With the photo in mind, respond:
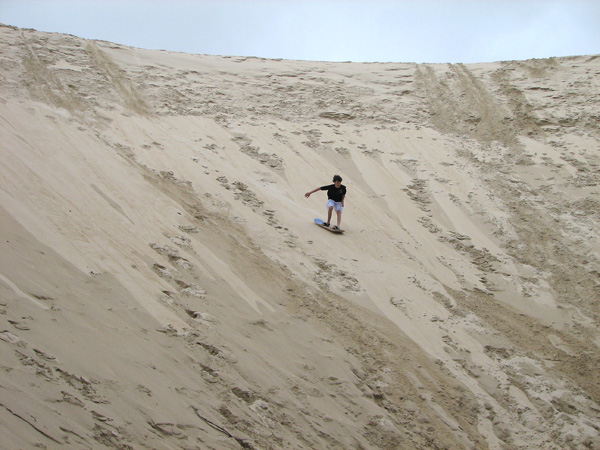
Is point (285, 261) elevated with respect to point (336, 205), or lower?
lower

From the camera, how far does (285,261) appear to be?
7125 millimetres

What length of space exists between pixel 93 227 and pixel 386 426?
3.88 meters

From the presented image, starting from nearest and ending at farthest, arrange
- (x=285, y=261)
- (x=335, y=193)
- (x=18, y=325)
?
(x=18, y=325), (x=285, y=261), (x=335, y=193)

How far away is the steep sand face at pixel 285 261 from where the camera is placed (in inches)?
167

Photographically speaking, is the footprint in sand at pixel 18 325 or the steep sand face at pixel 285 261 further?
the steep sand face at pixel 285 261

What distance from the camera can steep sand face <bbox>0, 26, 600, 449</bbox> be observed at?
425cm

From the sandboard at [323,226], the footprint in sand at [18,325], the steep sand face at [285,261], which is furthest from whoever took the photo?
the sandboard at [323,226]

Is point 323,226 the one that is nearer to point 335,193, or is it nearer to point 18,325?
point 335,193

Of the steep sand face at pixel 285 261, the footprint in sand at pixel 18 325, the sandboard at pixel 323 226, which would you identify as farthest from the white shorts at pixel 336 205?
the footprint in sand at pixel 18 325

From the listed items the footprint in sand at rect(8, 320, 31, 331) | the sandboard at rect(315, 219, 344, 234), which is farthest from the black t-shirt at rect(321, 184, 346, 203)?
the footprint in sand at rect(8, 320, 31, 331)

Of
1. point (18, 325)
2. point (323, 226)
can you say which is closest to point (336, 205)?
point (323, 226)

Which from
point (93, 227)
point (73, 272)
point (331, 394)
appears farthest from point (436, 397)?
point (93, 227)

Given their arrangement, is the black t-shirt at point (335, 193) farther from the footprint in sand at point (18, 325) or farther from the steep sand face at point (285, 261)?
the footprint in sand at point (18, 325)

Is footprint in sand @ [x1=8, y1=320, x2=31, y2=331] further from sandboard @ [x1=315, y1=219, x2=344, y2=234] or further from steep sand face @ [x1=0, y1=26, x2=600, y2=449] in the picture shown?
sandboard @ [x1=315, y1=219, x2=344, y2=234]
